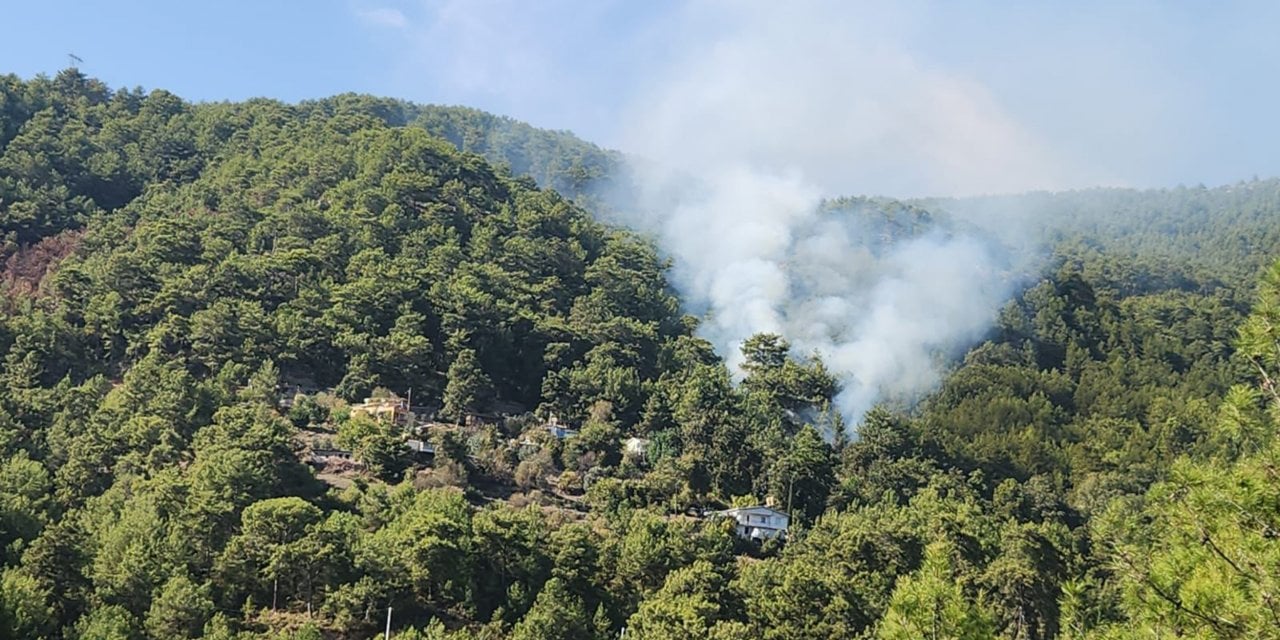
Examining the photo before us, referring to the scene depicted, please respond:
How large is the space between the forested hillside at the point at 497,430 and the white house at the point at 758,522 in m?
0.68

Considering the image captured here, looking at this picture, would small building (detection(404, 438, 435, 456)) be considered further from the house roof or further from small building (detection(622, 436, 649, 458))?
the house roof

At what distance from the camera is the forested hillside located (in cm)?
2347

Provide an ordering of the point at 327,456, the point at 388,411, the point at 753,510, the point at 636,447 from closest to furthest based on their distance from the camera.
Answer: the point at 753,510 < the point at 327,456 < the point at 388,411 < the point at 636,447

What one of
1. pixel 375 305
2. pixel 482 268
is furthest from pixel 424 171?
pixel 375 305

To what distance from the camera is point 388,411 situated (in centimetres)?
3800

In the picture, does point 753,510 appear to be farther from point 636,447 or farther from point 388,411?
point 388,411

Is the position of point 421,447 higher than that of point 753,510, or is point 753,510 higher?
point 421,447

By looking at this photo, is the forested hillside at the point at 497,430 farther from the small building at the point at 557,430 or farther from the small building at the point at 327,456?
the small building at the point at 557,430

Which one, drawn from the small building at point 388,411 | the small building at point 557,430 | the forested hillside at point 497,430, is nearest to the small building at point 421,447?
the forested hillside at point 497,430

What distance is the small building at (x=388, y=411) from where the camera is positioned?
37.7 metres

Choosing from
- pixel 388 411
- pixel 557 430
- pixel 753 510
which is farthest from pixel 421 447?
pixel 753 510

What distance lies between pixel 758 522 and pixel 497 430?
10918 mm

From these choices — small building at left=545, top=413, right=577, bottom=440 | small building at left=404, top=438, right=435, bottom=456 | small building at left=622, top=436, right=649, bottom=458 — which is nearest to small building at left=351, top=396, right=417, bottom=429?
small building at left=404, top=438, right=435, bottom=456

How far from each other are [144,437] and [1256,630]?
31862 millimetres
